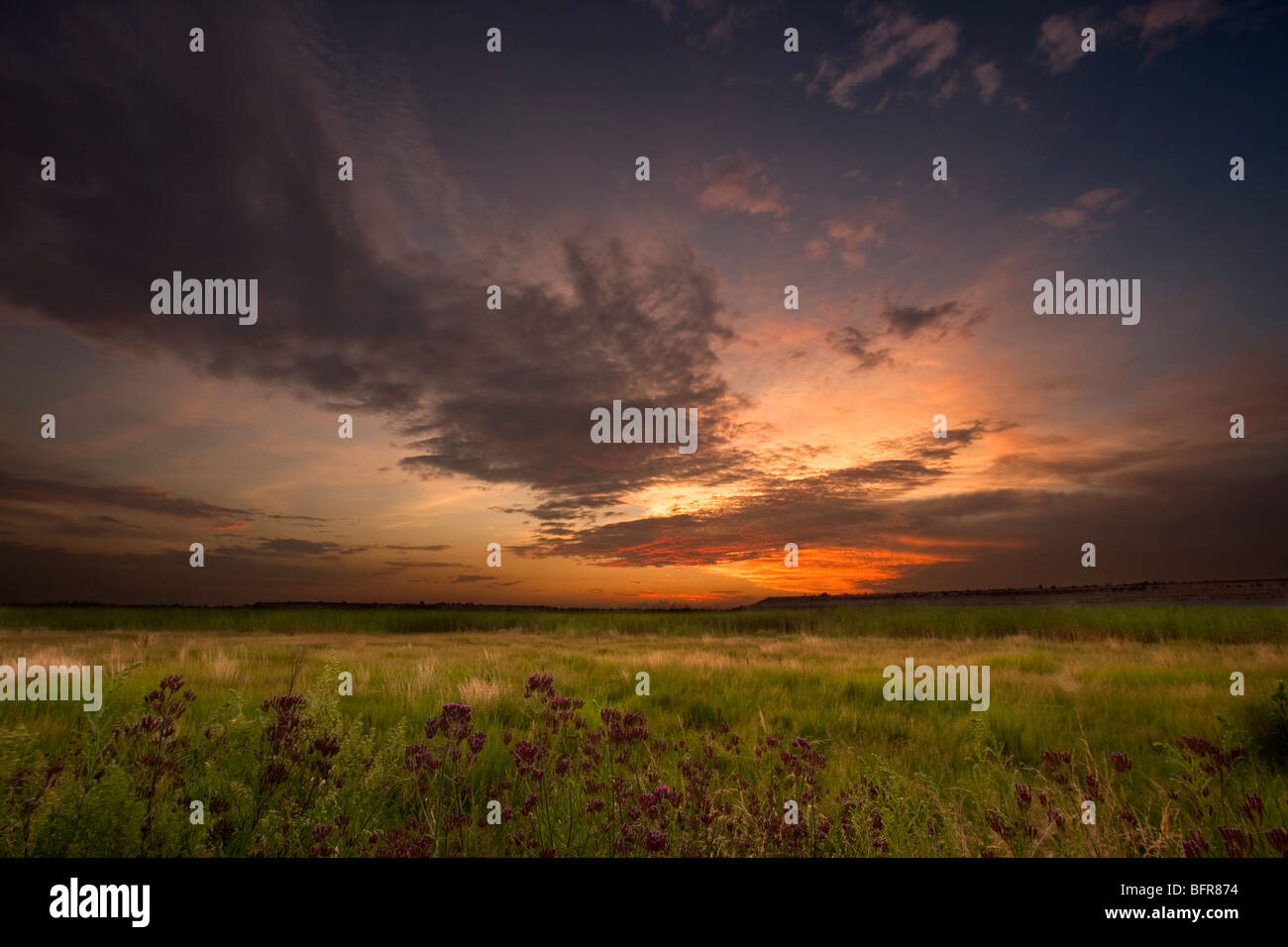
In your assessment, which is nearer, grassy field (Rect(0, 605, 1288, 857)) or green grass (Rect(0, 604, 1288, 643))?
grassy field (Rect(0, 605, 1288, 857))

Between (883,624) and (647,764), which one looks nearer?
(647,764)

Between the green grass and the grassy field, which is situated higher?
the grassy field

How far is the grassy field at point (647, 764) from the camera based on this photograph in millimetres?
2945

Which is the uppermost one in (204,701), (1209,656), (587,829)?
(587,829)

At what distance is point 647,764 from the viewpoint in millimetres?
5422

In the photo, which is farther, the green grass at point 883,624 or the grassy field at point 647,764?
the green grass at point 883,624

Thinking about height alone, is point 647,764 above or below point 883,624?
above

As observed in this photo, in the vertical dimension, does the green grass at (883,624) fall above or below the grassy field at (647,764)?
below

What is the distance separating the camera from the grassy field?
2.95 m
